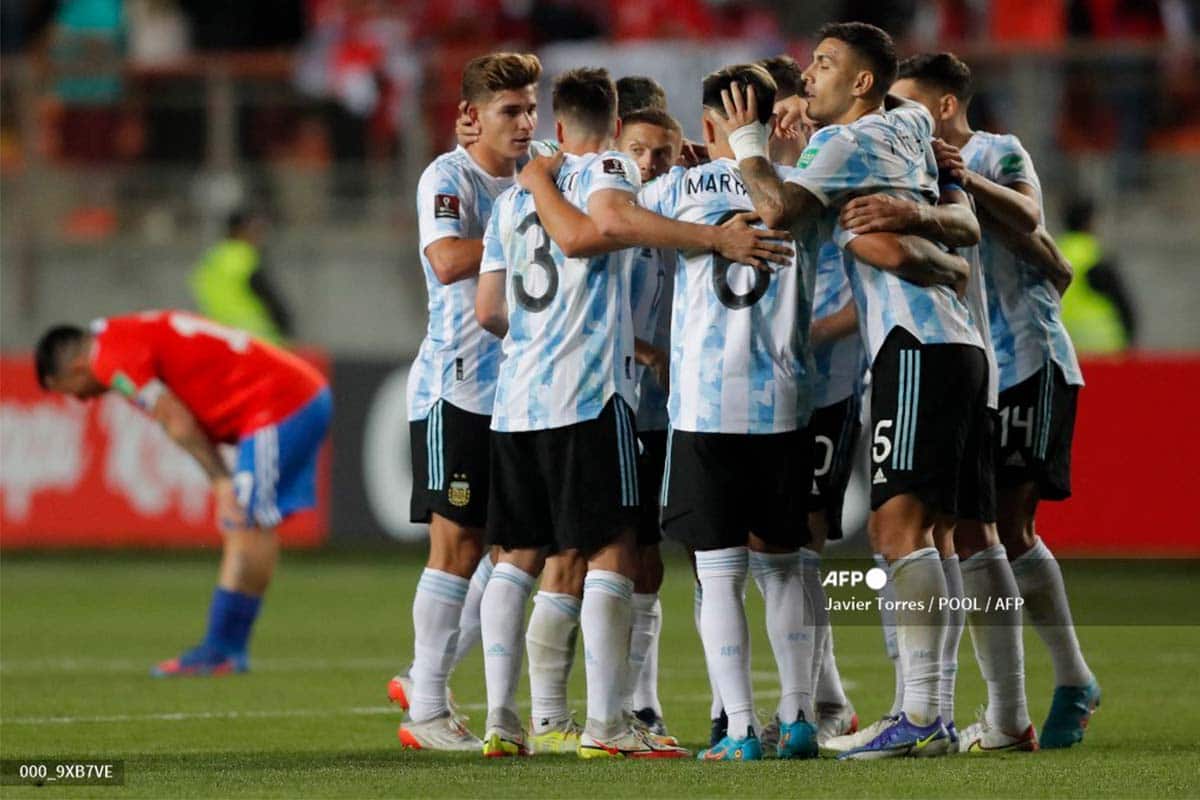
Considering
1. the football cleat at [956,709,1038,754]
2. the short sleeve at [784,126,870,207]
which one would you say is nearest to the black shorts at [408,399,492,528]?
the short sleeve at [784,126,870,207]

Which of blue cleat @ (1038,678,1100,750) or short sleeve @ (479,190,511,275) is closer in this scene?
short sleeve @ (479,190,511,275)

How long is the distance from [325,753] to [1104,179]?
10.7 m

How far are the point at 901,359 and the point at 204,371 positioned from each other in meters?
4.77

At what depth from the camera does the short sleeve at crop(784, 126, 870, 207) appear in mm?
6883

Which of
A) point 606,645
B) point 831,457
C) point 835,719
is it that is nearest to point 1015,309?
point 831,457

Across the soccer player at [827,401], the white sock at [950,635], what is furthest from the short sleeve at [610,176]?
the white sock at [950,635]

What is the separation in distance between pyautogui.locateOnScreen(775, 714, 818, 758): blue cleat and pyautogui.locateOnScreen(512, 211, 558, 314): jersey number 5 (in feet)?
5.06

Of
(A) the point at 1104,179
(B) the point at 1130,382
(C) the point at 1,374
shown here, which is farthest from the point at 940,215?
(C) the point at 1,374

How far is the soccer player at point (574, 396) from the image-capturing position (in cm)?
711

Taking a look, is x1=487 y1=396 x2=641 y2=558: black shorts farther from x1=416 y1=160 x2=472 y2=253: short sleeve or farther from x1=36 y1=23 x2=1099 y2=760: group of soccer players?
x1=416 y1=160 x2=472 y2=253: short sleeve

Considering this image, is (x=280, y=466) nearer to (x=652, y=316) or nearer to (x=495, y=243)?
(x=652, y=316)

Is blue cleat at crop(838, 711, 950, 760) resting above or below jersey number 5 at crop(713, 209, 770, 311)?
below

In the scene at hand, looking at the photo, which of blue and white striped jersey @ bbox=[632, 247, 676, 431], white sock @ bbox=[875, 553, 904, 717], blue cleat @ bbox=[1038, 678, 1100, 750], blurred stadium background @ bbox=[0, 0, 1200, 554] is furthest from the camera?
blurred stadium background @ bbox=[0, 0, 1200, 554]

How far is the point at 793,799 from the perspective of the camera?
6031mm
